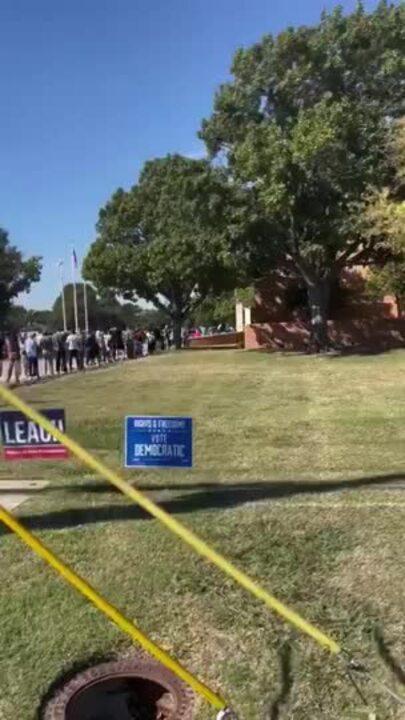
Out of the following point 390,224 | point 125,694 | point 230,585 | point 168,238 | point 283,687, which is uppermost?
point 168,238

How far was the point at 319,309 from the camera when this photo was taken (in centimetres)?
3653

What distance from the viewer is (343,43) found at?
3319 cm

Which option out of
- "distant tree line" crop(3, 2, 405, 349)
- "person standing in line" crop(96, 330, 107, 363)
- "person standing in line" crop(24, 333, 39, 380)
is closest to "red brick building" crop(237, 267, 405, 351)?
"distant tree line" crop(3, 2, 405, 349)

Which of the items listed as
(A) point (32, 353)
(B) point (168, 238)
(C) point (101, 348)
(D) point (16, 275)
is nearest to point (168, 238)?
(B) point (168, 238)

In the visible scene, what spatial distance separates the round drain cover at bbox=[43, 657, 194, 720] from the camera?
13.3 ft

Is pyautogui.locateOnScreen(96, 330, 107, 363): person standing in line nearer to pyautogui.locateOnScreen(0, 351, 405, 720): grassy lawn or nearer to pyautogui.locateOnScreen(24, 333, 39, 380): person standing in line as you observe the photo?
pyautogui.locateOnScreen(24, 333, 39, 380): person standing in line

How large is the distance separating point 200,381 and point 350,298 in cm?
2361

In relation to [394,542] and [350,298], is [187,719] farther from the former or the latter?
[350,298]

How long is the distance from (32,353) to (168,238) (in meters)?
16.2

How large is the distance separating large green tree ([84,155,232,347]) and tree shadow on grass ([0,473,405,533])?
88.8ft

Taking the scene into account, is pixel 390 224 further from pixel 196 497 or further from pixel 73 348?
pixel 196 497

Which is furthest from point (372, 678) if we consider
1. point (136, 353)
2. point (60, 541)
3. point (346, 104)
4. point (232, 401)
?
point (136, 353)

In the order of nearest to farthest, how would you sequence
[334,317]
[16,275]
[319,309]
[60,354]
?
[60,354] → [319,309] → [334,317] → [16,275]

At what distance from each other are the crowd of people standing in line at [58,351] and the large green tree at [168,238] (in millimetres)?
4341
